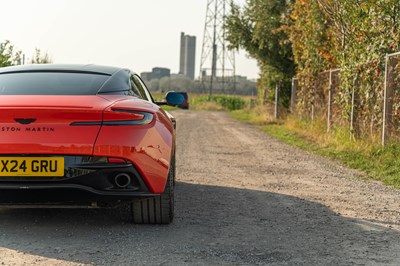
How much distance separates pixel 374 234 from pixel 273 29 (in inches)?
812

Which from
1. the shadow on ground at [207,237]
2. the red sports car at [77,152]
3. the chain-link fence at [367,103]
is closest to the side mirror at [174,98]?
the shadow on ground at [207,237]

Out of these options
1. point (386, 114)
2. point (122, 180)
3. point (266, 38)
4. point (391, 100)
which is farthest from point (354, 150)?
point (266, 38)

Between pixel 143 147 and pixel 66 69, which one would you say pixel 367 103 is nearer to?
pixel 66 69

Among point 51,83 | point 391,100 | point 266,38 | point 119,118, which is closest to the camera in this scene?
point 119,118

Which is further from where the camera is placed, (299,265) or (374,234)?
(374,234)

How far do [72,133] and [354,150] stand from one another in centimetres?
818

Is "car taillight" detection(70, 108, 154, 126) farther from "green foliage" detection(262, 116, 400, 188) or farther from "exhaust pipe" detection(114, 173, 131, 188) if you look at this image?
"green foliage" detection(262, 116, 400, 188)

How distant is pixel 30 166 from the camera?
4.34 meters

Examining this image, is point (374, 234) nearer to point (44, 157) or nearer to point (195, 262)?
point (195, 262)

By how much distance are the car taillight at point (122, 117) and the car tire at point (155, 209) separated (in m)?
0.67

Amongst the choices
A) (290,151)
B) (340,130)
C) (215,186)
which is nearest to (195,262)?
(215,186)

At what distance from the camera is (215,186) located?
7.52m

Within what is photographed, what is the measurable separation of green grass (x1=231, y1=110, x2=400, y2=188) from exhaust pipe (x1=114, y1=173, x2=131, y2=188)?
182 inches

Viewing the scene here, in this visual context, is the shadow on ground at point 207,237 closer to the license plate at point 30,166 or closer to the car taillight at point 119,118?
the license plate at point 30,166
